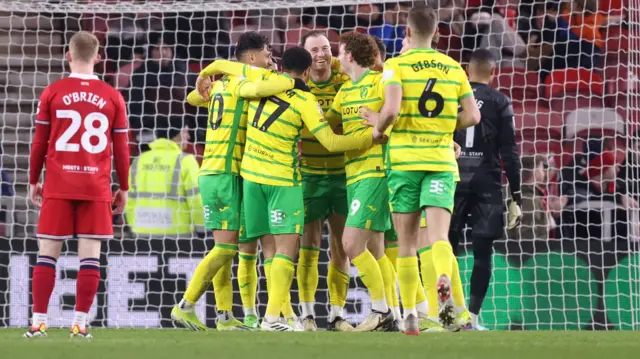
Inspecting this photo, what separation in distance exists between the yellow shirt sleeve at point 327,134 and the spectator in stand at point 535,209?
362cm

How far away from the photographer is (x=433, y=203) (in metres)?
6.23

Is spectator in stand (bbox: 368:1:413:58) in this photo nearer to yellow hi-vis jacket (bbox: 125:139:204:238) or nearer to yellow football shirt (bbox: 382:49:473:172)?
yellow hi-vis jacket (bbox: 125:139:204:238)

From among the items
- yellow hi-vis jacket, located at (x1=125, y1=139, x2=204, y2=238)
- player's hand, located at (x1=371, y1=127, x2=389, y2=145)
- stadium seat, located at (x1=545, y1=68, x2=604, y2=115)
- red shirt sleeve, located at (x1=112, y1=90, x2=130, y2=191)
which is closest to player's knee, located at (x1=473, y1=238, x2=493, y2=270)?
player's hand, located at (x1=371, y1=127, x2=389, y2=145)

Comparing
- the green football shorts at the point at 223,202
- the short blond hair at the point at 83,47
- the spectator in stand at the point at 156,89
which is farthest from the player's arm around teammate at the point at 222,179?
the spectator in stand at the point at 156,89

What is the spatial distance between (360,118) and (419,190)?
817 millimetres

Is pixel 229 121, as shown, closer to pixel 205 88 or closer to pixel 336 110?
pixel 205 88

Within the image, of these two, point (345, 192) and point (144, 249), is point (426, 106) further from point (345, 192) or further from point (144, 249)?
point (144, 249)

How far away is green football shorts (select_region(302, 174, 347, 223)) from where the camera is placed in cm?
741

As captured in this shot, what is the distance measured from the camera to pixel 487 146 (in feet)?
25.8

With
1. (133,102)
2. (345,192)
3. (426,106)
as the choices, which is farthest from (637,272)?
(133,102)

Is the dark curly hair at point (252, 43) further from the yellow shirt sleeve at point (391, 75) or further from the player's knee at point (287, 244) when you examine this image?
the yellow shirt sleeve at point (391, 75)

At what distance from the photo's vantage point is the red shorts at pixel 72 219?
6238 mm

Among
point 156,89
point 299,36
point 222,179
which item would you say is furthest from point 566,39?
point 222,179

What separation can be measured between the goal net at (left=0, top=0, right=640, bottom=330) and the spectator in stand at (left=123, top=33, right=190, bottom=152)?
0.02 m
